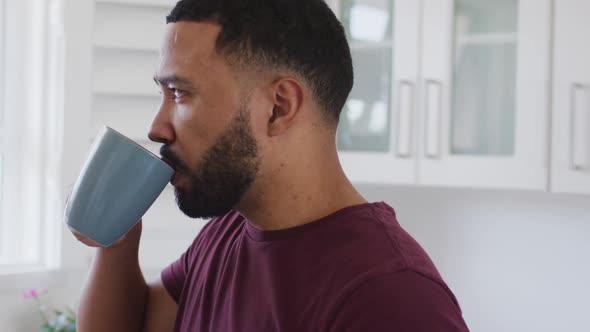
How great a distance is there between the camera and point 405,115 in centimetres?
191

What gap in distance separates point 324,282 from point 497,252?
142 centimetres

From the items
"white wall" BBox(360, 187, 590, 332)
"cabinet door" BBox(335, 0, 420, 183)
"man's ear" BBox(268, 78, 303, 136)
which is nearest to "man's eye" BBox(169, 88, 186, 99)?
"man's ear" BBox(268, 78, 303, 136)

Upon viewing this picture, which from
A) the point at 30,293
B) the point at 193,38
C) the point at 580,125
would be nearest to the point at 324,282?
the point at 193,38

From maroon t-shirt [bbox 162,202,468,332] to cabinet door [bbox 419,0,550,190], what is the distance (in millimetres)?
887

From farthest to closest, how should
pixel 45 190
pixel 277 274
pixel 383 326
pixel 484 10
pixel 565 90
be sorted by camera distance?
1. pixel 45 190
2. pixel 484 10
3. pixel 565 90
4. pixel 277 274
5. pixel 383 326

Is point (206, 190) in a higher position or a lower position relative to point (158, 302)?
higher

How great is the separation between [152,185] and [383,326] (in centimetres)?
37

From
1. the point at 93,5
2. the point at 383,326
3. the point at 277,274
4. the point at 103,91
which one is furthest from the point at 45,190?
the point at 383,326

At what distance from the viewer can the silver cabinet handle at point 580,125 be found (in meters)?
1.74

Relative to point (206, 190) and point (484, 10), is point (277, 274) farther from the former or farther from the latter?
point (484, 10)

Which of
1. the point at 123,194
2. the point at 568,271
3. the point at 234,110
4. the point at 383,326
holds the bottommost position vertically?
the point at 568,271

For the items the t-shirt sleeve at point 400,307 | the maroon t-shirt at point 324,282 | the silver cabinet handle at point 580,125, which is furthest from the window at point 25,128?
the t-shirt sleeve at point 400,307

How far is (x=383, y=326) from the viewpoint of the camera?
30.7 inches

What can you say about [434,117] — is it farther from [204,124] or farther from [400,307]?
[400,307]
